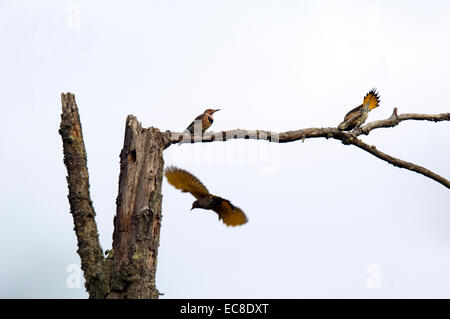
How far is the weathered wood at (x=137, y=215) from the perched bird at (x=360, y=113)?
2587mm

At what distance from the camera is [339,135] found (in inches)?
299

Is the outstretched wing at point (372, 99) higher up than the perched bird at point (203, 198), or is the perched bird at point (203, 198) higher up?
the outstretched wing at point (372, 99)

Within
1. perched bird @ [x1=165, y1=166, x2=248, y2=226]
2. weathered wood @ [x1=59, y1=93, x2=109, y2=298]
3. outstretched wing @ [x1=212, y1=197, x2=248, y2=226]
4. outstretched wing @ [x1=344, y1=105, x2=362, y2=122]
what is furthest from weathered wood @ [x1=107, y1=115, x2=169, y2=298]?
outstretched wing @ [x1=344, y1=105, x2=362, y2=122]

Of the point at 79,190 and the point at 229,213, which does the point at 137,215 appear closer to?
the point at 79,190

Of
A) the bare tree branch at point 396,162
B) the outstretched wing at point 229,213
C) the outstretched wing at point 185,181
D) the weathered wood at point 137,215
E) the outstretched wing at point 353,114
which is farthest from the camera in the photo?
the outstretched wing at point 353,114

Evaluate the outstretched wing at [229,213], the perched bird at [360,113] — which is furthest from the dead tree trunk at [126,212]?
the perched bird at [360,113]

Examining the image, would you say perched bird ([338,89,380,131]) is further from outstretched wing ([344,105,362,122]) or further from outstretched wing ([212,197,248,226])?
outstretched wing ([212,197,248,226])

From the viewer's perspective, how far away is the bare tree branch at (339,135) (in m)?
7.11

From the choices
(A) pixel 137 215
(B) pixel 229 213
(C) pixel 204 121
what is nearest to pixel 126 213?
(A) pixel 137 215

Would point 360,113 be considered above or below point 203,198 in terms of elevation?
above

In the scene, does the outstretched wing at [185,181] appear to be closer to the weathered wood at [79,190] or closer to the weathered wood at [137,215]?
the weathered wood at [137,215]

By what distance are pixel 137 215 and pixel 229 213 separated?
1258 mm

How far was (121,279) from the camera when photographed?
6.11 m
